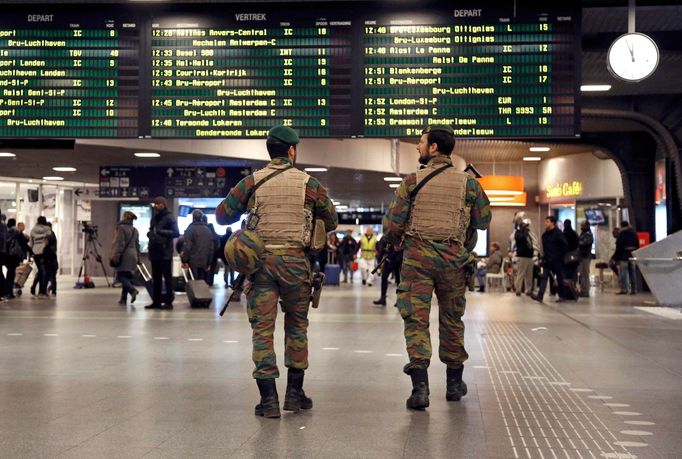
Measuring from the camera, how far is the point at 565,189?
31469 mm

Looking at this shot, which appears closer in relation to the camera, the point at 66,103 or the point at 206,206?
the point at 66,103

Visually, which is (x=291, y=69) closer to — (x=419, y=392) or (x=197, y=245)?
(x=419, y=392)

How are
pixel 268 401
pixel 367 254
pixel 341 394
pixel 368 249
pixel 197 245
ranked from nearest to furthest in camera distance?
pixel 268 401, pixel 341 394, pixel 197 245, pixel 367 254, pixel 368 249

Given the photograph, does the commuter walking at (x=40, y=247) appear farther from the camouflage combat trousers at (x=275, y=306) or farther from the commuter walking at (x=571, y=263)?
the camouflage combat trousers at (x=275, y=306)

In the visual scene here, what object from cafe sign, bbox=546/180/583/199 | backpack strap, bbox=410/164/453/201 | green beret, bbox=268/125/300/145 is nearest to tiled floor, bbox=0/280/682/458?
backpack strap, bbox=410/164/453/201

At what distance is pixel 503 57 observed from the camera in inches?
440

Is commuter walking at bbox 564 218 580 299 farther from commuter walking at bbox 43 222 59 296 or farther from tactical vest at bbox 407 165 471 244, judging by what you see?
tactical vest at bbox 407 165 471 244

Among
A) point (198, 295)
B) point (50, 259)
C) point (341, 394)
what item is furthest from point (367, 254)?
point (341, 394)

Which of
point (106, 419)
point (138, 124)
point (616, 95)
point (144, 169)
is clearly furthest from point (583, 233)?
point (106, 419)

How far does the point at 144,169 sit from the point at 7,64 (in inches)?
391

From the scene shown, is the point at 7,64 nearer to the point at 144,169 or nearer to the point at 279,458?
the point at 279,458

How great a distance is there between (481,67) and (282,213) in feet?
19.5

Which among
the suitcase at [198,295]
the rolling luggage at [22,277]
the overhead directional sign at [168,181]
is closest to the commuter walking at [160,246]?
the suitcase at [198,295]

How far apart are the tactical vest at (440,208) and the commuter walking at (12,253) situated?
1373cm
